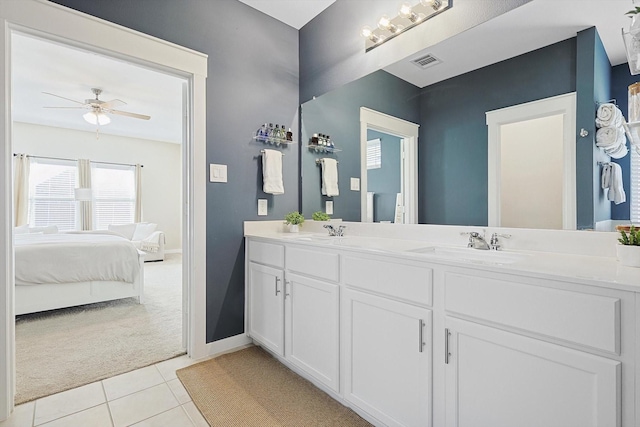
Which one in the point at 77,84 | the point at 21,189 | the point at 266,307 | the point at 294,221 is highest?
the point at 77,84

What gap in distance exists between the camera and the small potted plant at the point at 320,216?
8.53 feet

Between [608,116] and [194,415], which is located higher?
[608,116]

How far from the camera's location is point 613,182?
1.29m

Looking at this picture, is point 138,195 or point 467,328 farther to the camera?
point 138,195

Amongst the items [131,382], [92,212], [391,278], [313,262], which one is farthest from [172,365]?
[92,212]

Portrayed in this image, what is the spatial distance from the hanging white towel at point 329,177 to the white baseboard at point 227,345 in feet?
4.26

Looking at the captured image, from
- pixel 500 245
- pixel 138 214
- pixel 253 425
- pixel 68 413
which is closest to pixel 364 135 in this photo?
pixel 500 245

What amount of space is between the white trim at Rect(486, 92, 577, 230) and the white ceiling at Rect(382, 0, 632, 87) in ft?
0.73

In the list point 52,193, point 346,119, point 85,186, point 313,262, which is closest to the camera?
point 313,262

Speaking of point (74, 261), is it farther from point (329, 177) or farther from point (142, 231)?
point (142, 231)

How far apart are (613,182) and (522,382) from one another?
89 centimetres

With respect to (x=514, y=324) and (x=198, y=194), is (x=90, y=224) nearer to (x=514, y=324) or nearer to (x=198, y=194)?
(x=198, y=194)

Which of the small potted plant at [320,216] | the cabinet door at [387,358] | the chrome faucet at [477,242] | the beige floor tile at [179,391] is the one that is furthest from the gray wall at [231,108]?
the chrome faucet at [477,242]

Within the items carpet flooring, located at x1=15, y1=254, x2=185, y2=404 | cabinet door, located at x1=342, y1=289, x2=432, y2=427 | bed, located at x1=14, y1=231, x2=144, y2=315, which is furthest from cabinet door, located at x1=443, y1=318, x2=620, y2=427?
bed, located at x1=14, y1=231, x2=144, y2=315
